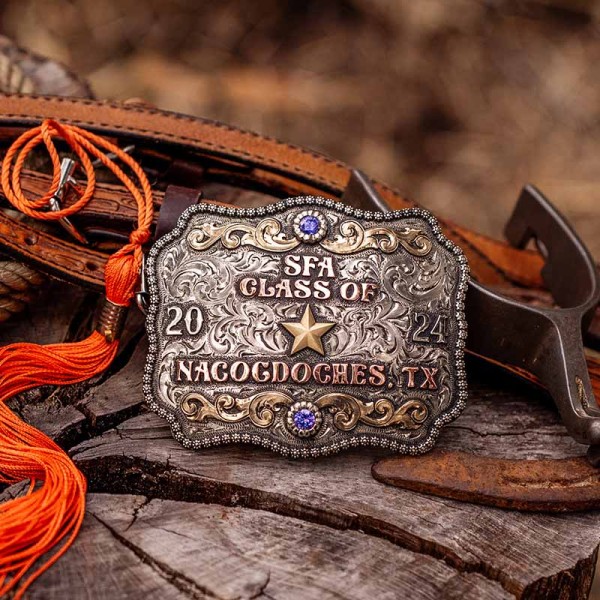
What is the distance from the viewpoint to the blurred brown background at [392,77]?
3.90 m

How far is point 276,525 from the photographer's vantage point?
1.62 meters

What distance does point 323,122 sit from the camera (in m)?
4.08

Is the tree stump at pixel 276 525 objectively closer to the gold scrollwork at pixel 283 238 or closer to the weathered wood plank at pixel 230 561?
the weathered wood plank at pixel 230 561

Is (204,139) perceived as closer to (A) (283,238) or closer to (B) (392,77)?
(A) (283,238)

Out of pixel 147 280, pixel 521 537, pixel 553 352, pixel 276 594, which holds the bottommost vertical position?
pixel 276 594

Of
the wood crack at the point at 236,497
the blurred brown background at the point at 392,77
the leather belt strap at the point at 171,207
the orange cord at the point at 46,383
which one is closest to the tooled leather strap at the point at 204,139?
the orange cord at the point at 46,383

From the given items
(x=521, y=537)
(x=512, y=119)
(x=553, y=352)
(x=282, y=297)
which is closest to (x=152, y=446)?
(x=282, y=297)

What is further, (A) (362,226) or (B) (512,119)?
(B) (512,119)

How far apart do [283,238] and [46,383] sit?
73 centimetres

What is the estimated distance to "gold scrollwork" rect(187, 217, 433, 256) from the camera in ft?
5.97

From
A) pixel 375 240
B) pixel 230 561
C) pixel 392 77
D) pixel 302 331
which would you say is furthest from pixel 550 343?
pixel 392 77

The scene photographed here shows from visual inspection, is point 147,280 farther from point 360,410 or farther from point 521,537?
point 521,537

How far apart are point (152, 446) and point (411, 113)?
9.22ft

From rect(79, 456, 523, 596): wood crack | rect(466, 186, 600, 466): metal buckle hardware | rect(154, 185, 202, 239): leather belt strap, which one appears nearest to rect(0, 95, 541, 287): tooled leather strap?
rect(154, 185, 202, 239): leather belt strap
